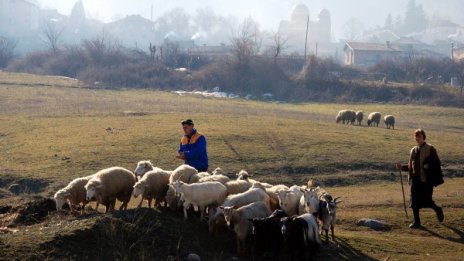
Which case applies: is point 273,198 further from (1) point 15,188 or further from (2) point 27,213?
(1) point 15,188

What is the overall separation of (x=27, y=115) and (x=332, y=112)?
25.9 m

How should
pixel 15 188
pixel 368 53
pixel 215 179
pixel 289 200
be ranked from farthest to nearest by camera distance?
pixel 368 53 → pixel 15 188 → pixel 215 179 → pixel 289 200

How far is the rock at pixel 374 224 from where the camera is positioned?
53.8 feet

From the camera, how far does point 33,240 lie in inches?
441

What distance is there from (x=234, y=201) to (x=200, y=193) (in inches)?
29.4

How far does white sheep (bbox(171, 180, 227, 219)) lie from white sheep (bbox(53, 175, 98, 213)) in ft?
8.29

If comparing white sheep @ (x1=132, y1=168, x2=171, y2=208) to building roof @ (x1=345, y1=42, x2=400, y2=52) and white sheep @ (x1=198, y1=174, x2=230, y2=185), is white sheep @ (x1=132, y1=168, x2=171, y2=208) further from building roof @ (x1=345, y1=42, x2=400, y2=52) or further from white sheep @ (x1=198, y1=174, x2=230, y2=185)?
building roof @ (x1=345, y1=42, x2=400, y2=52)

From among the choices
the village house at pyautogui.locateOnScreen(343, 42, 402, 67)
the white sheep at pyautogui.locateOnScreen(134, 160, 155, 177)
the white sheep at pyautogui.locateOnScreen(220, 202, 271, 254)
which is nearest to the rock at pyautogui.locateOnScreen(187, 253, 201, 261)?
the white sheep at pyautogui.locateOnScreen(220, 202, 271, 254)

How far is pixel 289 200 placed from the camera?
48.4ft

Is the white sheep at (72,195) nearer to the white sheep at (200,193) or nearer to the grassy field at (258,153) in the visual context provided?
the grassy field at (258,153)

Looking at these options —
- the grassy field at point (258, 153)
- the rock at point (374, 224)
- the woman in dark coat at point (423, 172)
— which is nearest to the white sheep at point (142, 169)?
the grassy field at point (258, 153)

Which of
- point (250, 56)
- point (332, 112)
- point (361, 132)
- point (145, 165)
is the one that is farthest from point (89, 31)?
point (145, 165)

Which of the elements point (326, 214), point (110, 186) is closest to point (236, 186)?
point (326, 214)

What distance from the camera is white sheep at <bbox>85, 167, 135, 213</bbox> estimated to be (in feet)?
47.6
